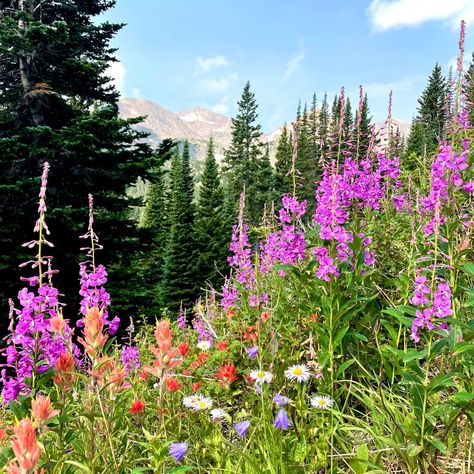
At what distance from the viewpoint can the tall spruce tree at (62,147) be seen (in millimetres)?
11602

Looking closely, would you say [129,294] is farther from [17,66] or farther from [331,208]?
[331,208]

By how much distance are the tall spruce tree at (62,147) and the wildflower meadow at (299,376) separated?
921 cm

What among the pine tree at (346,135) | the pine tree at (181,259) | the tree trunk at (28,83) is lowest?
the pine tree at (181,259)

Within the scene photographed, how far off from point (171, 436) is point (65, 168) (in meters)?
12.4

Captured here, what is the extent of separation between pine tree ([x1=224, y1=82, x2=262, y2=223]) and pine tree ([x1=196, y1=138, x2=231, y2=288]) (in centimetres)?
552

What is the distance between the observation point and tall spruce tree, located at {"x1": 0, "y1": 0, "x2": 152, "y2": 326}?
38.1 ft

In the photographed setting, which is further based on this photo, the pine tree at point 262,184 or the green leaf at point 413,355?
the pine tree at point 262,184

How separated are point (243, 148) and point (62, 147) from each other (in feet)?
118

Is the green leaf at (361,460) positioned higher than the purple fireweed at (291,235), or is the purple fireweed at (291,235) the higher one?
the purple fireweed at (291,235)

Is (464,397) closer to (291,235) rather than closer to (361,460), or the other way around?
(361,460)

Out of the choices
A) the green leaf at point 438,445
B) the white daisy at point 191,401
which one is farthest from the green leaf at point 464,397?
the white daisy at point 191,401

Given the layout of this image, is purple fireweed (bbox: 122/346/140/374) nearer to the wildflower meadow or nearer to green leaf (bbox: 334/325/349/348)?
the wildflower meadow

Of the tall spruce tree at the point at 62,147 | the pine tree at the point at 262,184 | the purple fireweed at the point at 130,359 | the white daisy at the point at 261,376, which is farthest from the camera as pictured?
the pine tree at the point at 262,184

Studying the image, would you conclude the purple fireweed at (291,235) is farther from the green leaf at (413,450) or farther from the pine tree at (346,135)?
the green leaf at (413,450)
